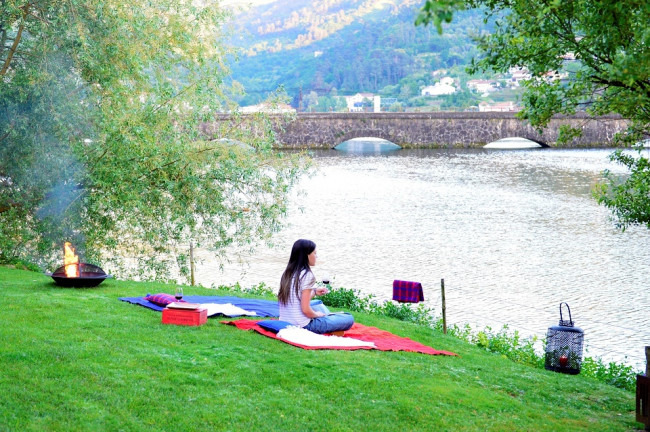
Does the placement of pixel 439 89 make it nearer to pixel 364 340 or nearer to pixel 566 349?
pixel 566 349

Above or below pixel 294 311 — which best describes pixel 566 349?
below

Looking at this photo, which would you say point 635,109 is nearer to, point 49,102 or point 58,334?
point 58,334

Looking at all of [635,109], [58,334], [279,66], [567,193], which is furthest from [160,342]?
[279,66]

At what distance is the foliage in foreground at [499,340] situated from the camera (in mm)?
9336

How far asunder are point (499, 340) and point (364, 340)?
3.16 meters

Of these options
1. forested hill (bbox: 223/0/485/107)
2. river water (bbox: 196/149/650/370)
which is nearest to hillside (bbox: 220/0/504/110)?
forested hill (bbox: 223/0/485/107)

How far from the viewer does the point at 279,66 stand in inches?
5217

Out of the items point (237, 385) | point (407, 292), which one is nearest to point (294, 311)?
point (237, 385)

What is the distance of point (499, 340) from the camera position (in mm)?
10688

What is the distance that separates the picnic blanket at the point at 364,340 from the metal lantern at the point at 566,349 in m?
1.50

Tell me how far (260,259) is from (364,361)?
11.9m

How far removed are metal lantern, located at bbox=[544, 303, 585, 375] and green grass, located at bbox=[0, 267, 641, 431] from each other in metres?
0.61

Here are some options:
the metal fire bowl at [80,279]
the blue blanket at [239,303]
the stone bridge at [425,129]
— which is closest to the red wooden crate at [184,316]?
the blue blanket at [239,303]

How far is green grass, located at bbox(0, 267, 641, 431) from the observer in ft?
17.1
